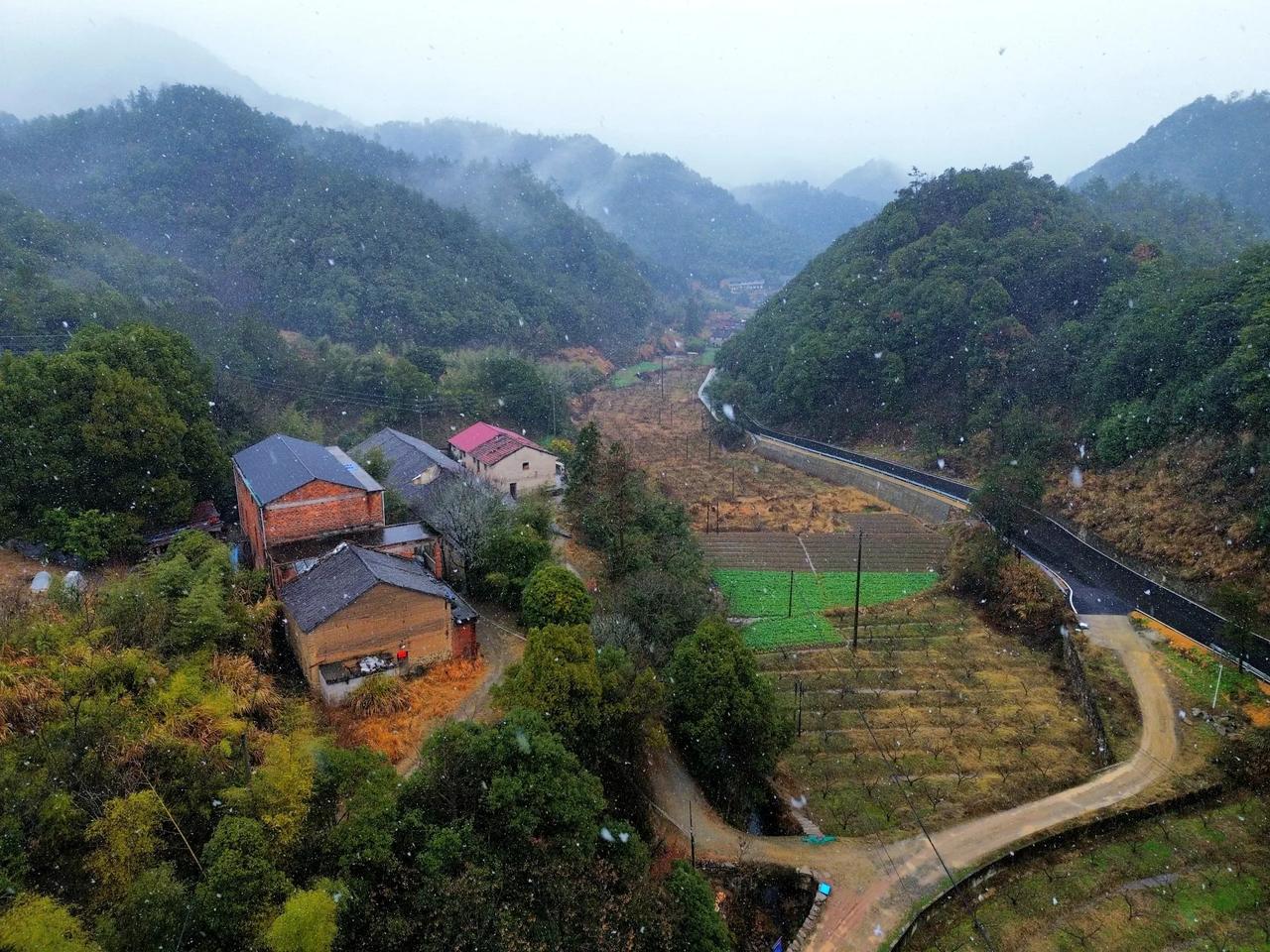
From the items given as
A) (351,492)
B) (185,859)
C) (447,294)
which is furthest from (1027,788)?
(447,294)

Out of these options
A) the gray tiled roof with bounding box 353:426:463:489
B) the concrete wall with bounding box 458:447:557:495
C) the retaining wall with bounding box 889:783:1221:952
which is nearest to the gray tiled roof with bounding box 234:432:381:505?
the gray tiled roof with bounding box 353:426:463:489

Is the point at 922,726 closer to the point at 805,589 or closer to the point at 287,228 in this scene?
the point at 805,589

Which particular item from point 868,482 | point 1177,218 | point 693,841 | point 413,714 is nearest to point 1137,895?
point 693,841

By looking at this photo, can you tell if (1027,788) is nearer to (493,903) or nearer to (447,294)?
(493,903)

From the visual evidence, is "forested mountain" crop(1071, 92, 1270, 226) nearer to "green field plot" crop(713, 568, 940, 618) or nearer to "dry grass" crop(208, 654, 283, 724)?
"green field plot" crop(713, 568, 940, 618)

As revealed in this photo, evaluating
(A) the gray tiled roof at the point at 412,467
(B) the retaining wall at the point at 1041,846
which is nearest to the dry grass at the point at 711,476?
(A) the gray tiled roof at the point at 412,467
